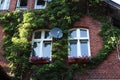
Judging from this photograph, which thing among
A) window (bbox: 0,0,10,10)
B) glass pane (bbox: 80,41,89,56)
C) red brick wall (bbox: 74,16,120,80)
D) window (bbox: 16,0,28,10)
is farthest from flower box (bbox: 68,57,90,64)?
window (bbox: 0,0,10,10)

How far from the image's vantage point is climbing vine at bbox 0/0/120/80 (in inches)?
516

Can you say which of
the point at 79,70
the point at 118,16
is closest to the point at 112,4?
the point at 118,16

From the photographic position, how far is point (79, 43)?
14445 mm

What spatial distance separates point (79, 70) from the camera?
13.2 m

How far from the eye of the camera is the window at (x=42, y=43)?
47.2 feet

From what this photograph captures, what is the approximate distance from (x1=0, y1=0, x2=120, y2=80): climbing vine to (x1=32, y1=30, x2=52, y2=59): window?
349 millimetres

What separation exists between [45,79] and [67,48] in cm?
210

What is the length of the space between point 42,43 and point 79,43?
2.05 meters

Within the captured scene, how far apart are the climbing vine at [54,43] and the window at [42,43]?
349 mm

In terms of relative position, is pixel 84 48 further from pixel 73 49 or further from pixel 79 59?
pixel 79 59

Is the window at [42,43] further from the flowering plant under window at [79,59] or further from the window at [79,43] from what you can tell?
the flowering plant under window at [79,59]

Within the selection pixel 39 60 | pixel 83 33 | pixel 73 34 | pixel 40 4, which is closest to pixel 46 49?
pixel 39 60

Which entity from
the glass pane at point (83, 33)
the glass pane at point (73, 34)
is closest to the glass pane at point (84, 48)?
the glass pane at point (83, 33)

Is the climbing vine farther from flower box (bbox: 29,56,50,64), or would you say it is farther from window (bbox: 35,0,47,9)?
window (bbox: 35,0,47,9)
